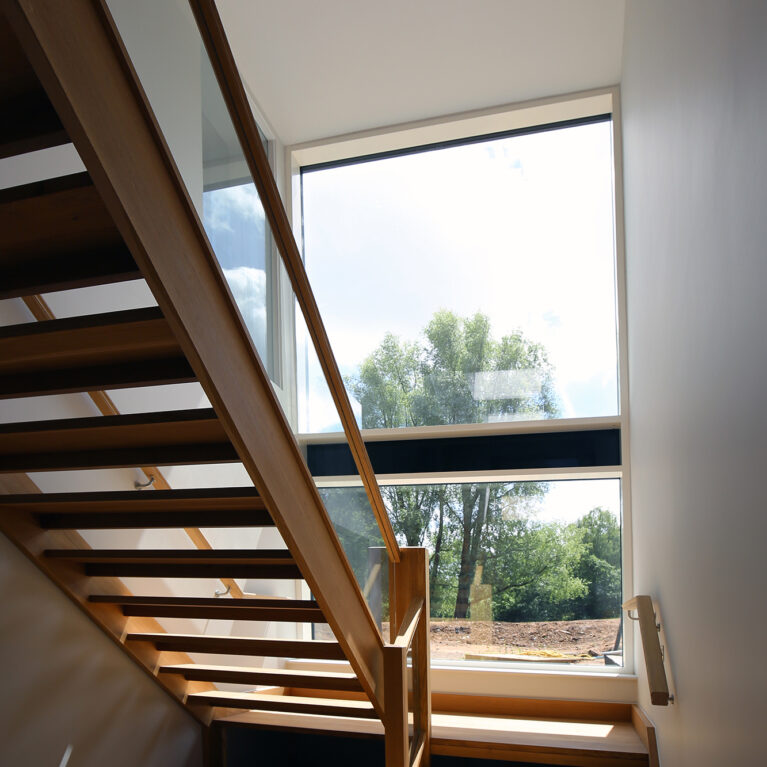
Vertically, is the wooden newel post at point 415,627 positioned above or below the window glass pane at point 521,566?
below

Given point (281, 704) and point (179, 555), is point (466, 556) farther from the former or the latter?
point (179, 555)

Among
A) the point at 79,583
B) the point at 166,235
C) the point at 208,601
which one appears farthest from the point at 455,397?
the point at 166,235

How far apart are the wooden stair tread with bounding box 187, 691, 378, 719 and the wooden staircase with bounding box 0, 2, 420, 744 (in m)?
0.02

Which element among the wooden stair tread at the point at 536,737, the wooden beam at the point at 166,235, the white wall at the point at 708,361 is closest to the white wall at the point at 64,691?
the wooden beam at the point at 166,235

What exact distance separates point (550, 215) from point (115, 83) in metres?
3.89

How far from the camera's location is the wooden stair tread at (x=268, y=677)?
3117mm

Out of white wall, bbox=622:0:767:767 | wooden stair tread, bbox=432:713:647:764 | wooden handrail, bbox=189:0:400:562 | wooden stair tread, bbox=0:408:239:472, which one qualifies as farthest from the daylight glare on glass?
wooden stair tread, bbox=0:408:239:472

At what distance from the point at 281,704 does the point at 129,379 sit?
2310 mm

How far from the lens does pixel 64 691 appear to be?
2781mm

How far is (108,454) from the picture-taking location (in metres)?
2.28

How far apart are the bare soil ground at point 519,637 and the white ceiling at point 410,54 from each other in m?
3.74

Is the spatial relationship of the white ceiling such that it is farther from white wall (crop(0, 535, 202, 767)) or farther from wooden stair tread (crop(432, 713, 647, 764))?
wooden stair tread (crop(432, 713, 647, 764))

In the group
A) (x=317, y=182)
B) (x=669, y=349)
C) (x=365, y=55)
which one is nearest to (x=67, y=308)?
(x=669, y=349)

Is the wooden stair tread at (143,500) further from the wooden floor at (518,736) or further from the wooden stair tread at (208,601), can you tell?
the wooden floor at (518,736)
